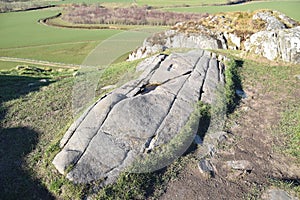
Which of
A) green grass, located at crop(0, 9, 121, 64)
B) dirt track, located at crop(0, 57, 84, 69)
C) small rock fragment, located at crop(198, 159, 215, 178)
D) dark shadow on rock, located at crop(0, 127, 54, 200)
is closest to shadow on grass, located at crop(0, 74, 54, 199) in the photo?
dark shadow on rock, located at crop(0, 127, 54, 200)

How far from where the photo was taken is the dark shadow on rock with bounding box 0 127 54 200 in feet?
Result: 39.7

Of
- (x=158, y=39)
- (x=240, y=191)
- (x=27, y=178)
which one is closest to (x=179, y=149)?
(x=240, y=191)

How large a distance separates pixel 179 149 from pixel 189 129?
1.47m

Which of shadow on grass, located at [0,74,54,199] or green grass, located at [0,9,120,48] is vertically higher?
shadow on grass, located at [0,74,54,199]

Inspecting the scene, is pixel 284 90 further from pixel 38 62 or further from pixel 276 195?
pixel 38 62

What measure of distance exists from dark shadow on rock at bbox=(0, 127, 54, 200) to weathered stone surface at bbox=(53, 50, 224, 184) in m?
1.31

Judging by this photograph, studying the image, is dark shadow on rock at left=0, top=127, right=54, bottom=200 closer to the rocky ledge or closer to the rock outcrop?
the rocky ledge

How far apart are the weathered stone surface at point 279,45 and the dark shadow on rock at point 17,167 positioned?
2115cm

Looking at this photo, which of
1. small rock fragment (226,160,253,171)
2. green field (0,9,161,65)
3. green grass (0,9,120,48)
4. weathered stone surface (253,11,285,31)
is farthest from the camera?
green grass (0,9,120,48)

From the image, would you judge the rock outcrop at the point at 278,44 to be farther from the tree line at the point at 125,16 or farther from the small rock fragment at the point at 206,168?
the tree line at the point at 125,16

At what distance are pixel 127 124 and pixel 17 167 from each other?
210 inches

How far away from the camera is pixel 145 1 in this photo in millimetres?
94500

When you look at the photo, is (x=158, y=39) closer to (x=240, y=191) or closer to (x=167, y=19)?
(x=240, y=191)

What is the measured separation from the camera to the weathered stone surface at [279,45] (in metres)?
26.0
